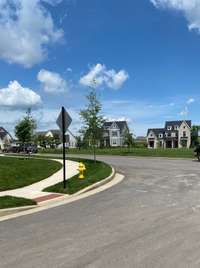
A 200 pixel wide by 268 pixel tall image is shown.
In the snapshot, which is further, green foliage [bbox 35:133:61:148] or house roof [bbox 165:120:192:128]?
green foliage [bbox 35:133:61:148]

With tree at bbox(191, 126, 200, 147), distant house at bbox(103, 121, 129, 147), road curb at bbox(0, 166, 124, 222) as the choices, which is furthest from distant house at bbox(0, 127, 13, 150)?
road curb at bbox(0, 166, 124, 222)

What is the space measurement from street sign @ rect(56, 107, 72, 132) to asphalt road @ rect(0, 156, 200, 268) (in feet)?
10.8

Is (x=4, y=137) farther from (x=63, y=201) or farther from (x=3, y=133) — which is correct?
(x=63, y=201)

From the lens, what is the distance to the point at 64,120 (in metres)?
13.9

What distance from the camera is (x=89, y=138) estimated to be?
92.4 ft

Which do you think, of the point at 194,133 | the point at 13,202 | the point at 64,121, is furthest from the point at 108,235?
the point at 194,133

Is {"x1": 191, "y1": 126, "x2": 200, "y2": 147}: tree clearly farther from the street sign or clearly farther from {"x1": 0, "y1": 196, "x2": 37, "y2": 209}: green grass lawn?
{"x1": 0, "y1": 196, "x2": 37, "y2": 209}: green grass lawn

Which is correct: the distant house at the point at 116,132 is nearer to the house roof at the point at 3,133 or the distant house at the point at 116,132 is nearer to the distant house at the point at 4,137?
the distant house at the point at 4,137

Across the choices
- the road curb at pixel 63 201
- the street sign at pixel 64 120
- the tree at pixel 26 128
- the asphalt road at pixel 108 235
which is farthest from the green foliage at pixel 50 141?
the asphalt road at pixel 108 235

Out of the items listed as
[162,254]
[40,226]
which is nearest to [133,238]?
[162,254]

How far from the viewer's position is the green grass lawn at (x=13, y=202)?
10355 mm

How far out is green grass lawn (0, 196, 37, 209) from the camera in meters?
10.4

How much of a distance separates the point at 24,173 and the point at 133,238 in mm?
12013

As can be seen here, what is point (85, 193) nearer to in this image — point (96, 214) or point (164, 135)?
point (96, 214)
